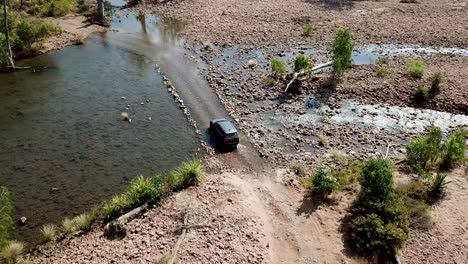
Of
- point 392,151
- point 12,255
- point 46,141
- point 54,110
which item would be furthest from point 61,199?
point 392,151

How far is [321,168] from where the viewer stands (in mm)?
26016

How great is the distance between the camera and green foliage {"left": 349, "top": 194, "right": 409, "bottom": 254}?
72.0 feet

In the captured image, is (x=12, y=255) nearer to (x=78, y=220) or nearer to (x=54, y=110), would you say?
(x=78, y=220)

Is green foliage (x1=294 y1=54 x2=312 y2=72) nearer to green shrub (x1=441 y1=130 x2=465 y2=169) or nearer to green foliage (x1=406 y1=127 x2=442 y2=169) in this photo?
green foliage (x1=406 y1=127 x2=442 y2=169)

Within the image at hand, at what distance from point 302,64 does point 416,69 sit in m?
11.7

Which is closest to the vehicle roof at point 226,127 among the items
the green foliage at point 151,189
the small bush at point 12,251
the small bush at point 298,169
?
the green foliage at point 151,189

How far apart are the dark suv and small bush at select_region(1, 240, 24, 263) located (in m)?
14.6

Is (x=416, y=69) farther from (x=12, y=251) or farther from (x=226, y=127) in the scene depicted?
(x=12, y=251)

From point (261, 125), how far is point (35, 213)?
1818cm

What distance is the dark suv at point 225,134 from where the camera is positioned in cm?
3041

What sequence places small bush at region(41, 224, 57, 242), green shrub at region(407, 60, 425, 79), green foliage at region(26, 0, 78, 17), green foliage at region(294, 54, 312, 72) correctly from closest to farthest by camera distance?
small bush at region(41, 224, 57, 242) < green foliage at region(294, 54, 312, 72) < green shrub at region(407, 60, 425, 79) < green foliage at region(26, 0, 78, 17)

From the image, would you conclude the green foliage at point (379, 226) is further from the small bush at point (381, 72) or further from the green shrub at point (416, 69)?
the green shrub at point (416, 69)

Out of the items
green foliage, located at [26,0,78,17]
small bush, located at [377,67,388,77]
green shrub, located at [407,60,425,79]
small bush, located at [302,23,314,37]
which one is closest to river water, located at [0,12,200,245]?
green foliage, located at [26,0,78,17]

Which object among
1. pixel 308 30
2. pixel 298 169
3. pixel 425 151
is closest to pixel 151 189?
pixel 298 169
